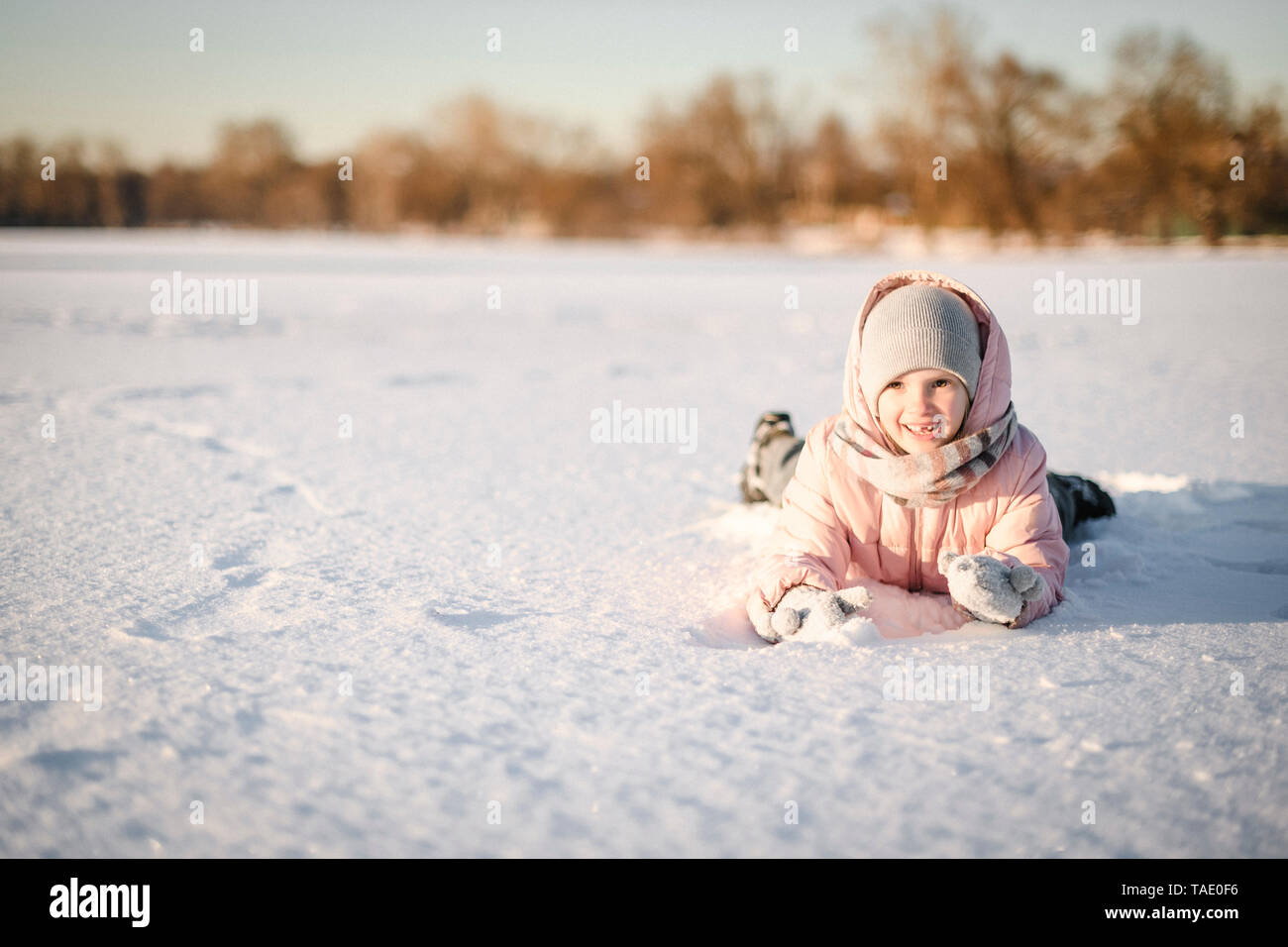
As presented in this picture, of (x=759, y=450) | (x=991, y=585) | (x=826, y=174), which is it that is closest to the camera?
(x=991, y=585)

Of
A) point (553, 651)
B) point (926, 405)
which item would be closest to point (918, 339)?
point (926, 405)

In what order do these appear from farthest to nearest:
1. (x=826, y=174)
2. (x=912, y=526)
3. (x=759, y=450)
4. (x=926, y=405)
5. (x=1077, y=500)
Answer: (x=826, y=174) < (x=759, y=450) < (x=1077, y=500) < (x=912, y=526) < (x=926, y=405)

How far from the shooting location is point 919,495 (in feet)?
5.66

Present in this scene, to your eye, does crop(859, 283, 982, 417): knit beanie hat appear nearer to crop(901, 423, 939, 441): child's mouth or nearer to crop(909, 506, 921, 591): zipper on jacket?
crop(901, 423, 939, 441): child's mouth

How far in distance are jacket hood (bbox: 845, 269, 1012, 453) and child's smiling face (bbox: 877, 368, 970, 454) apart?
4 centimetres

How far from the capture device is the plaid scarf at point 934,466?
167cm

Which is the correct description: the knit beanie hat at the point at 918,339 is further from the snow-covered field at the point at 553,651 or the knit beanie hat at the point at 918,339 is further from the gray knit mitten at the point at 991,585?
the snow-covered field at the point at 553,651

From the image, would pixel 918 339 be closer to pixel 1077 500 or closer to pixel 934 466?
pixel 934 466

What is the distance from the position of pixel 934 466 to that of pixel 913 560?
265mm

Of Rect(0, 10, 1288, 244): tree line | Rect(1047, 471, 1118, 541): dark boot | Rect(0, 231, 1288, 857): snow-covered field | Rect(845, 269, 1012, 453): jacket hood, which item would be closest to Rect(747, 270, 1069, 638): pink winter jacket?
Rect(845, 269, 1012, 453): jacket hood

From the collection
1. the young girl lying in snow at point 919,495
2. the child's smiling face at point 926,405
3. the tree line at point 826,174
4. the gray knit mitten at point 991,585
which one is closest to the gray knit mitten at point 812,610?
the young girl lying in snow at point 919,495

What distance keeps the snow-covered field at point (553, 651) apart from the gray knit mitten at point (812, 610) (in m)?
0.05

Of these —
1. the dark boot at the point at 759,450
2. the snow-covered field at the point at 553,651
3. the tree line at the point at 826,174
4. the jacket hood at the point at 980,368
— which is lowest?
the snow-covered field at the point at 553,651

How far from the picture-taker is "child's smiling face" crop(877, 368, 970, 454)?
A: 1.70 metres
